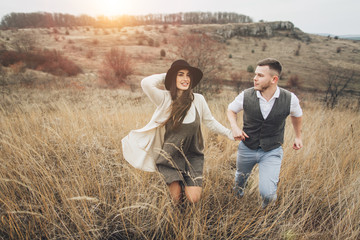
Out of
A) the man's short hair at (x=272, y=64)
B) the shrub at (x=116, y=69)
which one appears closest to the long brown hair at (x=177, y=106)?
the man's short hair at (x=272, y=64)

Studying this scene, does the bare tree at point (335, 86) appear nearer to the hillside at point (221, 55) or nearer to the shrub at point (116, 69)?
the hillside at point (221, 55)

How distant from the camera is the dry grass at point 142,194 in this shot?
1.44 metres

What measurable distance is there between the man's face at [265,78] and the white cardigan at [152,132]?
0.62 metres

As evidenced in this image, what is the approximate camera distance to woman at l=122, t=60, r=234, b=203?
1.85 meters

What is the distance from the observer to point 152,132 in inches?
78.3

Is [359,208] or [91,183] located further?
[91,183]

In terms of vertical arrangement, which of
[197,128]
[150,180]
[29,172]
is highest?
[197,128]

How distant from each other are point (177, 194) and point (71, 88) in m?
8.69

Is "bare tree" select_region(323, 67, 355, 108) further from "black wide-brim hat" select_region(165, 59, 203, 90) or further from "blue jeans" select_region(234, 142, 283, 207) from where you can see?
"black wide-brim hat" select_region(165, 59, 203, 90)

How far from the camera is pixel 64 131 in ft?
10.2

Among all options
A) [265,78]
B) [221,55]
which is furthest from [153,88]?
[221,55]

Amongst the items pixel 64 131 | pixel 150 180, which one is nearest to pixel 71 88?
pixel 64 131

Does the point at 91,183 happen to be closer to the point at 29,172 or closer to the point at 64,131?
the point at 29,172

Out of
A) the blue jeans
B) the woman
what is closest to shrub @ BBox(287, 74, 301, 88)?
the blue jeans
